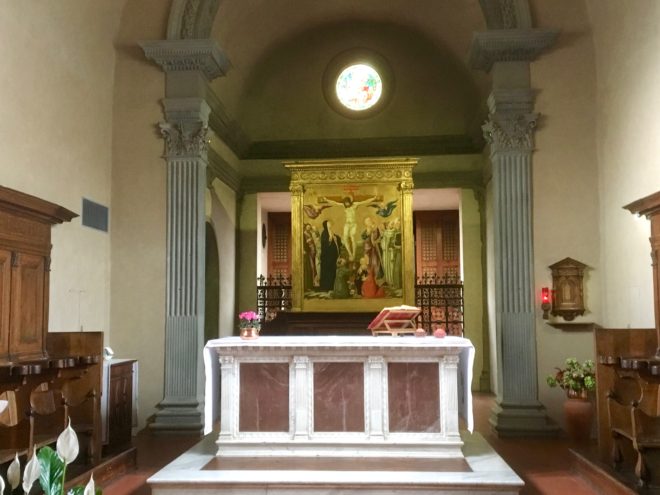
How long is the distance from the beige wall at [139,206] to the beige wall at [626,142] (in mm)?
5889

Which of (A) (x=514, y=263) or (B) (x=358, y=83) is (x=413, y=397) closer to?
(A) (x=514, y=263)

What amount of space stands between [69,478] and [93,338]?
1549 millimetres

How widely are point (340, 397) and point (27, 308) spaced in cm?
325

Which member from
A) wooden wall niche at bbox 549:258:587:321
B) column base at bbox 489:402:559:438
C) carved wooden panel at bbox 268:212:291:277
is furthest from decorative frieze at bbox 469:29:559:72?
carved wooden panel at bbox 268:212:291:277

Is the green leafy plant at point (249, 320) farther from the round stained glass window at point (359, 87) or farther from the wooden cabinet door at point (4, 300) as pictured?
the round stained glass window at point (359, 87)

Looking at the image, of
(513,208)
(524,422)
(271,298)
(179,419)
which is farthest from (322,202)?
(524,422)

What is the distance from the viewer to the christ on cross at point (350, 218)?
489 inches

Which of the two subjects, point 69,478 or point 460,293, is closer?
point 69,478

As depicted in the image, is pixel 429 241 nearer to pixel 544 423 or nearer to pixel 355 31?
pixel 355 31

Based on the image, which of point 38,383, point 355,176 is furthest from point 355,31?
point 38,383

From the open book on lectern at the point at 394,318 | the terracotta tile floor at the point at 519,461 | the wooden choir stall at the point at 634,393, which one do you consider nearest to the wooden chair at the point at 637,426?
the wooden choir stall at the point at 634,393

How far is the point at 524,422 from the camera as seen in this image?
873 cm

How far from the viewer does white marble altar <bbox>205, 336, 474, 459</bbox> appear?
21.8 ft

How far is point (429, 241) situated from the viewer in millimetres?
17875
